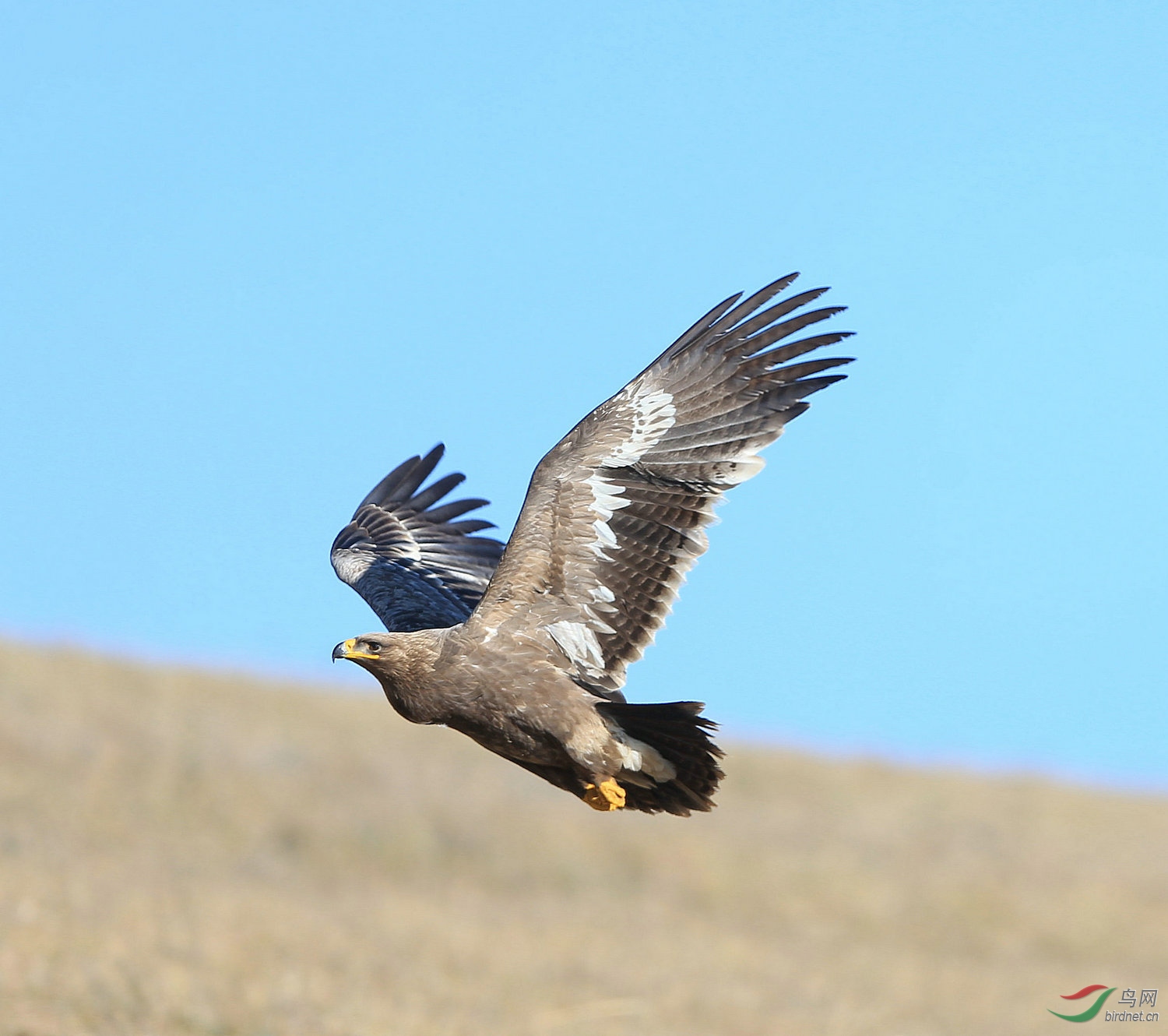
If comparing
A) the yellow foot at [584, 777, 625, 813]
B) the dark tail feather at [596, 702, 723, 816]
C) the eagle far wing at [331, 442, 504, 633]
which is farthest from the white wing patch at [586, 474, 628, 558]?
the eagle far wing at [331, 442, 504, 633]

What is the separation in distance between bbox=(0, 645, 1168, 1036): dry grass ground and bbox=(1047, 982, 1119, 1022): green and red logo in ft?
0.70

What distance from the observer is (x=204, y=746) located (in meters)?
19.1

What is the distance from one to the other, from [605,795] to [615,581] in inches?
41.9

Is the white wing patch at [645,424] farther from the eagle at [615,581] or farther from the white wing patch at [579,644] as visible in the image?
the white wing patch at [579,644]

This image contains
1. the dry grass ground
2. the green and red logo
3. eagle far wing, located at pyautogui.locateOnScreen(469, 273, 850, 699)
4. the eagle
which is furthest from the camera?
the green and red logo

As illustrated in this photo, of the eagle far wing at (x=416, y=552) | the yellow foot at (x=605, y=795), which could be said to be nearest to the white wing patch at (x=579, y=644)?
the yellow foot at (x=605, y=795)

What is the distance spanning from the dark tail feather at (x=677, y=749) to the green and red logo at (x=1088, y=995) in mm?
8295

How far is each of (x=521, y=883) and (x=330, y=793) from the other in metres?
3.03

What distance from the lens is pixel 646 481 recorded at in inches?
285

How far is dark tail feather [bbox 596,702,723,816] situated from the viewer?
6.86m

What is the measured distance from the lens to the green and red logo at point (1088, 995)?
13641 mm

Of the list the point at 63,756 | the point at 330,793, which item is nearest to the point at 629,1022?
the point at 330,793

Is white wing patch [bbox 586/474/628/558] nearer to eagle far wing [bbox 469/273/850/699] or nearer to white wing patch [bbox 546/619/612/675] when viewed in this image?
eagle far wing [bbox 469/273/850/699]

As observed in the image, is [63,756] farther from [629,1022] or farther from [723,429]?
[723,429]
